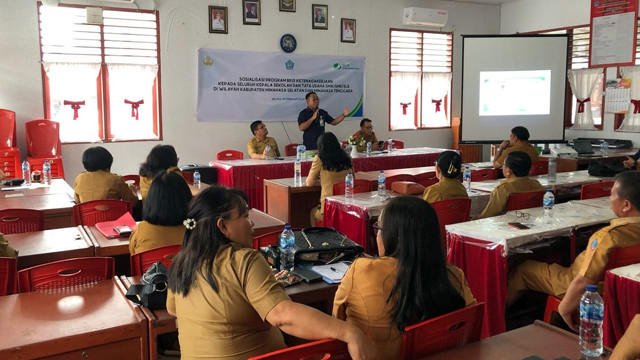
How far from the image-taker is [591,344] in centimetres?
178

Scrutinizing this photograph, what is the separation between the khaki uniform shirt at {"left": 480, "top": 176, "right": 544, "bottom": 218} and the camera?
4176 mm

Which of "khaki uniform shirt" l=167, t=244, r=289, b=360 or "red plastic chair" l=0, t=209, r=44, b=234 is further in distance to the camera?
"red plastic chair" l=0, t=209, r=44, b=234

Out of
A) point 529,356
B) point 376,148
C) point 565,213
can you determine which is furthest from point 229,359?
point 376,148

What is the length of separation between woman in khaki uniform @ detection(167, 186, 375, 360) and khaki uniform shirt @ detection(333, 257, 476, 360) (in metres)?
0.27

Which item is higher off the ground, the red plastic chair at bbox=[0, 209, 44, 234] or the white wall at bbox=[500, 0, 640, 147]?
the white wall at bbox=[500, 0, 640, 147]

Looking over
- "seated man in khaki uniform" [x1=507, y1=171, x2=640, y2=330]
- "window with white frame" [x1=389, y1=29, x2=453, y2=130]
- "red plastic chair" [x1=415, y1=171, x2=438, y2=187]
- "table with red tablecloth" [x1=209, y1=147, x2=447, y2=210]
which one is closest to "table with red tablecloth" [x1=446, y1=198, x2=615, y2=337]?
"seated man in khaki uniform" [x1=507, y1=171, x2=640, y2=330]

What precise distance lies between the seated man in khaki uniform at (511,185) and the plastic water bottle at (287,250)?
1.97 m

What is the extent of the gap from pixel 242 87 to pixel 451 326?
722 cm

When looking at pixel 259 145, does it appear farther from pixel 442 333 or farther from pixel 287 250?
pixel 442 333

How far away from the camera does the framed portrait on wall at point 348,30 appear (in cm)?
930

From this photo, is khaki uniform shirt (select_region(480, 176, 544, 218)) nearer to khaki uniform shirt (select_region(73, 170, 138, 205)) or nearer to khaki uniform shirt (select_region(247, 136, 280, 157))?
khaki uniform shirt (select_region(73, 170, 138, 205))

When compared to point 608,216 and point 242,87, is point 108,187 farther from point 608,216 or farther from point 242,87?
point 242,87

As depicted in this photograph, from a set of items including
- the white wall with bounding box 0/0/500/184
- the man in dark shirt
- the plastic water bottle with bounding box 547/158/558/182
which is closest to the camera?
the plastic water bottle with bounding box 547/158/558/182

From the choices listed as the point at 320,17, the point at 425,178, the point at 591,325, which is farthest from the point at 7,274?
the point at 320,17
